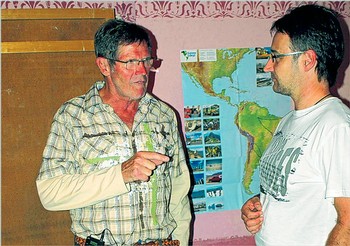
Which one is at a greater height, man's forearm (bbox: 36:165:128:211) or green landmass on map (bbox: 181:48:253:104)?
green landmass on map (bbox: 181:48:253:104)

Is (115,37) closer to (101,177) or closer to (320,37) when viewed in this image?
(101,177)

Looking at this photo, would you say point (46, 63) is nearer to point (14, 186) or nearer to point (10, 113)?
point (10, 113)

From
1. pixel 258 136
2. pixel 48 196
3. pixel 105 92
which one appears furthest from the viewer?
pixel 258 136

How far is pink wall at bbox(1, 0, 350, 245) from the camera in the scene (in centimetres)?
236

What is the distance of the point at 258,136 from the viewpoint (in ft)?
8.62

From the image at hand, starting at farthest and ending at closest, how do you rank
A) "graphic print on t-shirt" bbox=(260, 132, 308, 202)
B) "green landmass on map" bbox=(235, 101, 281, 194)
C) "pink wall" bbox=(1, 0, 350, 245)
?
"green landmass on map" bbox=(235, 101, 281, 194) < "pink wall" bbox=(1, 0, 350, 245) < "graphic print on t-shirt" bbox=(260, 132, 308, 202)

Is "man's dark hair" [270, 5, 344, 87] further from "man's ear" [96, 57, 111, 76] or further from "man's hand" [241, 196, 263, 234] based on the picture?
"man's ear" [96, 57, 111, 76]

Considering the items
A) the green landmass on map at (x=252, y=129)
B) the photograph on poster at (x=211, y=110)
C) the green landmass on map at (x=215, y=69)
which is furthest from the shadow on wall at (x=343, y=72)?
the photograph on poster at (x=211, y=110)

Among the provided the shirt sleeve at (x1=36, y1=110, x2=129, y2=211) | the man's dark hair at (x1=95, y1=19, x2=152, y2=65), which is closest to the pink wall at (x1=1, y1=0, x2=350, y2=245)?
the man's dark hair at (x1=95, y1=19, x2=152, y2=65)

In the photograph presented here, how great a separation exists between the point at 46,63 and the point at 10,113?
31 centimetres

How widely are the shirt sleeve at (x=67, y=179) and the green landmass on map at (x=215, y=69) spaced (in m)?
0.96

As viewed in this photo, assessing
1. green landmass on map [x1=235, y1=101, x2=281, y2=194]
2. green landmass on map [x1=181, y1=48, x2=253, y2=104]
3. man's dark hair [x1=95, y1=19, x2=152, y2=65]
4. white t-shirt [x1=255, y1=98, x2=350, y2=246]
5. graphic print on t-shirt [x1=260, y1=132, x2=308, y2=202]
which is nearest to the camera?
white t-shirt [x1=255, y1=98, x2=350, y2=246]

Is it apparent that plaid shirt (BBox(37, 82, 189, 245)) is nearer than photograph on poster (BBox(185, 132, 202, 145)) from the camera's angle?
Yes

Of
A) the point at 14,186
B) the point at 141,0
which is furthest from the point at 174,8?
the point at 14,186
